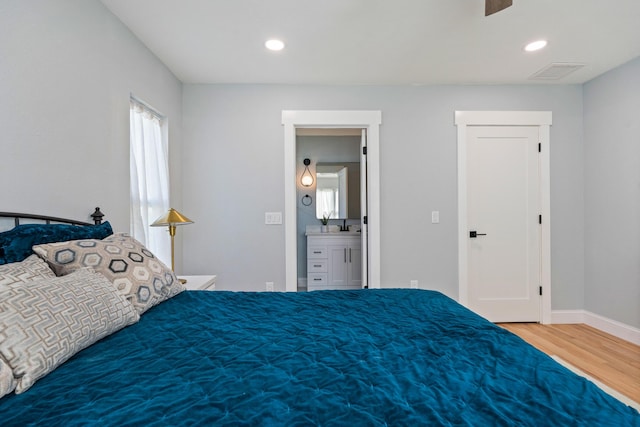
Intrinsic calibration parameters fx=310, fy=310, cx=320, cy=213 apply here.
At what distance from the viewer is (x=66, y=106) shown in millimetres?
1655

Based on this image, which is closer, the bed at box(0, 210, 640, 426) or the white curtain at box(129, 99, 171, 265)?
the bed at box(0, 210, 640, 426)

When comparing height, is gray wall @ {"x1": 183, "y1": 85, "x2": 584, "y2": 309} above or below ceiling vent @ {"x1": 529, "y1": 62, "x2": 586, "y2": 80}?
below

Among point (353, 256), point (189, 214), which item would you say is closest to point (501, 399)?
point (189, 214)

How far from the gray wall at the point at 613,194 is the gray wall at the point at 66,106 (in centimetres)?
427

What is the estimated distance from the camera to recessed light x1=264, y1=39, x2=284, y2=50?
242 cm

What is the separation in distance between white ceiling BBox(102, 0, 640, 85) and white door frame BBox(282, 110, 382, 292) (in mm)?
348

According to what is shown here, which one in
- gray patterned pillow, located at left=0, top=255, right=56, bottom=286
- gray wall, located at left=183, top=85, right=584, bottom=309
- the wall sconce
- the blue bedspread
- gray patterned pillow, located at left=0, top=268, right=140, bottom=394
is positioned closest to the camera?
the blue bedspread

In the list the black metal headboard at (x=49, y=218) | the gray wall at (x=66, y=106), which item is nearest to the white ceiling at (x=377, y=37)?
the gray wall at (x=66, y=106)

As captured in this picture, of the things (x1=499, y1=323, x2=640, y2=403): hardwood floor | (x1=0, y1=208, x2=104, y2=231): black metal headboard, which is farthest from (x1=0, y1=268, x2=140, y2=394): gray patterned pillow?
(x1=499, y1=323, x2=640, y2=403): hardwood floor

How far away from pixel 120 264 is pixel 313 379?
1020 mm

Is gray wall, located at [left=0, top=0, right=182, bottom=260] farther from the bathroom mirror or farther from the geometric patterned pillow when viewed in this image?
the bathroom mirror

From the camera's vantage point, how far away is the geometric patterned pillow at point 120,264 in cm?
122

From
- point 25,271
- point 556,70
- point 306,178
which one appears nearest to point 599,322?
point 556,70

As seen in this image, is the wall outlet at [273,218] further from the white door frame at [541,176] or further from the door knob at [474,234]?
the door knob at [474,234]
